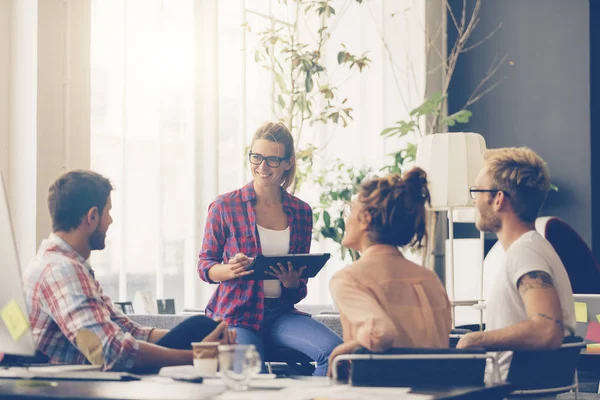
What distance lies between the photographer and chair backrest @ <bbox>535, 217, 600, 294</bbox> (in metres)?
5.35

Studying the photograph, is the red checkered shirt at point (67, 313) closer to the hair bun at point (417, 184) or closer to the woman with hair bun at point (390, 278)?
the woman with hair bun at point (390, 278)

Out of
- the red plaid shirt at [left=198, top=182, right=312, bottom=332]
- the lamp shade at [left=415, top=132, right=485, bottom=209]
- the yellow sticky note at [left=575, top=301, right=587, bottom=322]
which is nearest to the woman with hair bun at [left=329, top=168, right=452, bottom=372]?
the red plaid shirt at [left=198, top=182, right=312, bottom=332]

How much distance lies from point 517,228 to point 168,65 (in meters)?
3.08

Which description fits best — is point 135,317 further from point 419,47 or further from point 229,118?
point 419,47

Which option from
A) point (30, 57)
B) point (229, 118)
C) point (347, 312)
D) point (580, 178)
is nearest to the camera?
point (347, 312)

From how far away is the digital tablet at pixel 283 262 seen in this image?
3.16m

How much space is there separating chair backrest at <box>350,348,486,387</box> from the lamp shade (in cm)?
241

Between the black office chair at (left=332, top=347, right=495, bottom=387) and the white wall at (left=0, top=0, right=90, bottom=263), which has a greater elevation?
the white wall at (left=0, top=0, right=90, bottom=263)

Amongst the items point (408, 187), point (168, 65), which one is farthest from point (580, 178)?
point (408, 187)

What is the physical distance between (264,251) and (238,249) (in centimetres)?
11

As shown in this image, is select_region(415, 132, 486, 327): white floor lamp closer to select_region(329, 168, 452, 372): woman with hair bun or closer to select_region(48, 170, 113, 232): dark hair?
select_region(329, 168, 452, 372): woman with hair bun

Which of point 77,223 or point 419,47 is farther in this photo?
point 419,47

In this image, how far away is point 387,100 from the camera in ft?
24.8

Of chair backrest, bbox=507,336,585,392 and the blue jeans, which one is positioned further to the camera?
the blue jeans
